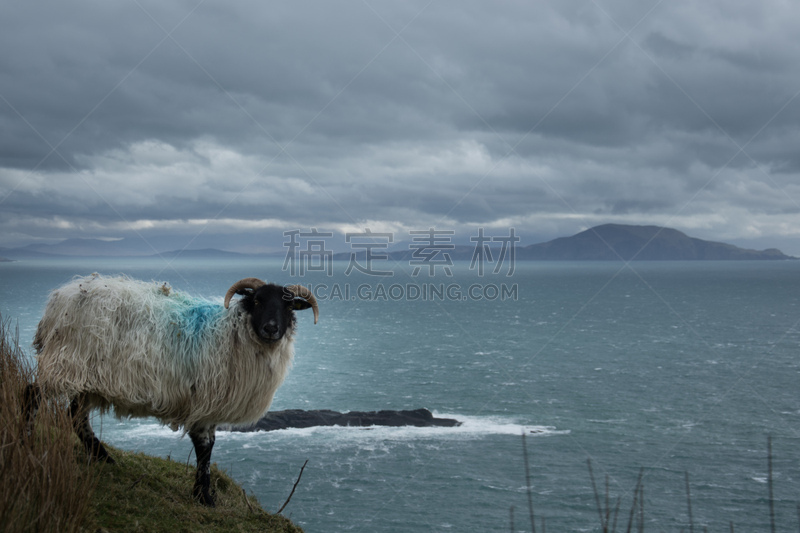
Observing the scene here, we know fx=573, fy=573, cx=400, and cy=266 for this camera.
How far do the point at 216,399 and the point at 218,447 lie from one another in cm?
2761

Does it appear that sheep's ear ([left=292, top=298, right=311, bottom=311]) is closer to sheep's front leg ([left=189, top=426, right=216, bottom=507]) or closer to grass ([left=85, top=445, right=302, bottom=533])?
sheep's front leg ([left=189, top=426, right=216, bottom=507])

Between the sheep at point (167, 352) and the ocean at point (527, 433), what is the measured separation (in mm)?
787

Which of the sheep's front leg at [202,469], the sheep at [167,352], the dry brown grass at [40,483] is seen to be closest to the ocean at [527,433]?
the sheep at [167,352]

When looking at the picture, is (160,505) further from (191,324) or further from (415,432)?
(415,432)

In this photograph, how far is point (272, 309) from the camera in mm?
8688

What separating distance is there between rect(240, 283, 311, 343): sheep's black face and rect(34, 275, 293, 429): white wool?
16 cm

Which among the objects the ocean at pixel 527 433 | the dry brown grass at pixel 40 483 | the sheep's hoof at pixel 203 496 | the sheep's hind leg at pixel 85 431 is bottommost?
the ocean at pixel 527 433

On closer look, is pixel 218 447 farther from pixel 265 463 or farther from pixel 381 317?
pixel 381 317

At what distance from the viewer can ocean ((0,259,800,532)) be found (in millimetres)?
26906

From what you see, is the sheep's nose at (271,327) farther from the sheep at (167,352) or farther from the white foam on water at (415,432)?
the white foam on water at (415,432)

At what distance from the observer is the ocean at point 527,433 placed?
88.3 ft

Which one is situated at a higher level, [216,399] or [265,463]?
[216,399]

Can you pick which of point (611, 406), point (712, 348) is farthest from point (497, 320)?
point (611, 406)

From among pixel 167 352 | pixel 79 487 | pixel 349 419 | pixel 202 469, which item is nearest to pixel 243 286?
pixel 167 352
